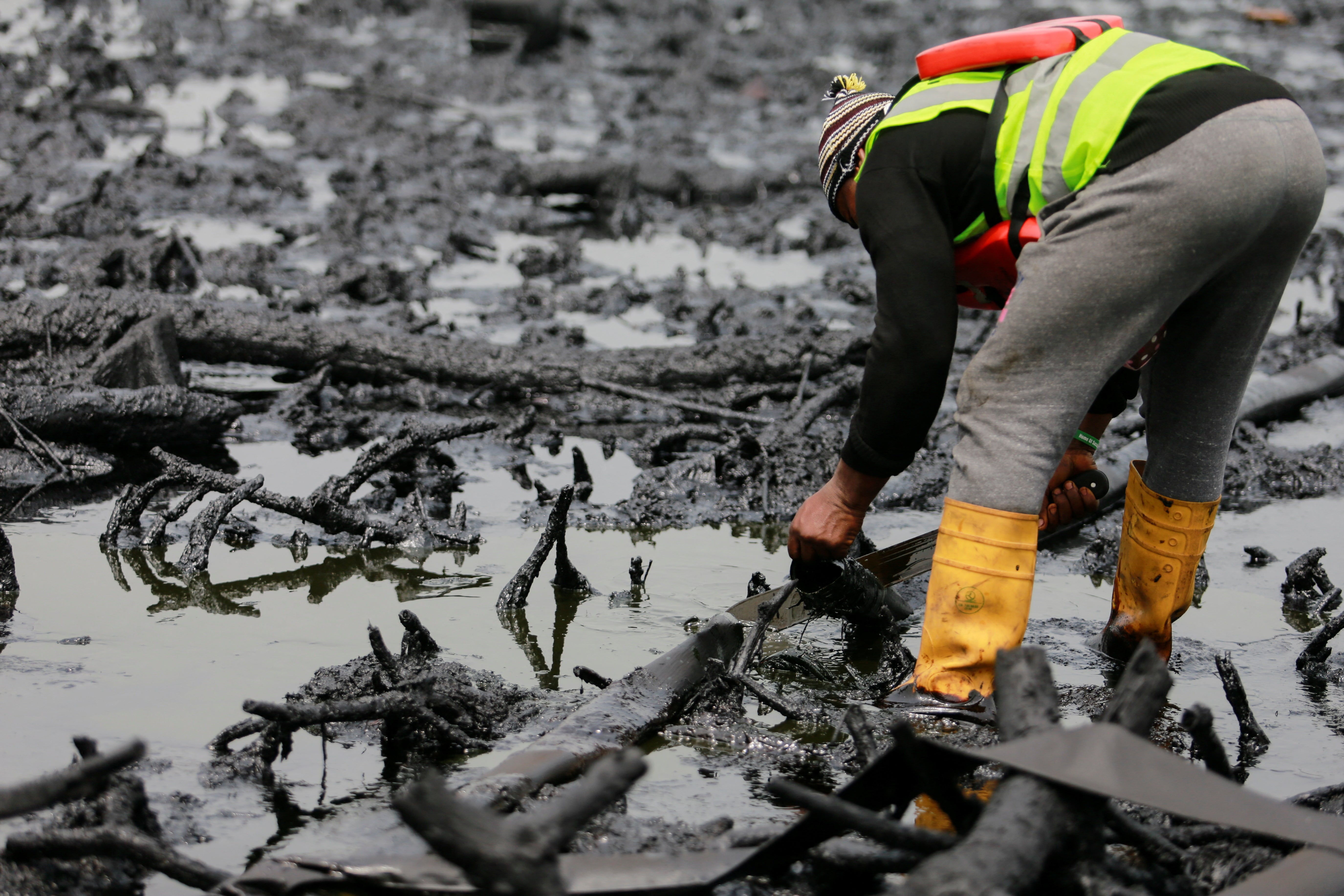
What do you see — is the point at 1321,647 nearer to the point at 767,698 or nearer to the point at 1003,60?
the point at 767,698

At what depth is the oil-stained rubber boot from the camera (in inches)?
117

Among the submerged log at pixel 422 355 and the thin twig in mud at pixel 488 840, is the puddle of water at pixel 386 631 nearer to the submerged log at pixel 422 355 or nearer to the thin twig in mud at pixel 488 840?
the thin twig in mud at pixel 488 840

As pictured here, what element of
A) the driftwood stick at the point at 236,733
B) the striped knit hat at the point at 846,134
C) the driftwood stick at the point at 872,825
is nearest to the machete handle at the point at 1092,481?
the striped knit hat at the point at 846,134

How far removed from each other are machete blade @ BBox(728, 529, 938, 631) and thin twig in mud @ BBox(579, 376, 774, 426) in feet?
5.01

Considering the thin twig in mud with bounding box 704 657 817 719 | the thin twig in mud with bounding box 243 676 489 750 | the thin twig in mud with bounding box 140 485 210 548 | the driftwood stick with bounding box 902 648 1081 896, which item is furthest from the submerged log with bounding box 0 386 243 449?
the driftwood stick with bounding box 902 648 1081 896

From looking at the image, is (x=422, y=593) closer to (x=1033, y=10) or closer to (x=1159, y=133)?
(x=1159, y=133)

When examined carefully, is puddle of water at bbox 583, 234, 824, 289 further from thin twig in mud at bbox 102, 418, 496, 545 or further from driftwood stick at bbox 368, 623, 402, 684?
driftwood stick at bbox 368, 623, 402, 684

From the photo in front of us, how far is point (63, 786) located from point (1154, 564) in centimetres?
285

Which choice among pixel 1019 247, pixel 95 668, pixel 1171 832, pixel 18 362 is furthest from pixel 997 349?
pixel 18 362

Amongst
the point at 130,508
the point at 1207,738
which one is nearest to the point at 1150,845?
the point at 1207,738

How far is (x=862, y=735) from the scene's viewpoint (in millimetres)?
2598

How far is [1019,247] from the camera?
122 inches

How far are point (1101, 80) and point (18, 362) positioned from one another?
4.87 m

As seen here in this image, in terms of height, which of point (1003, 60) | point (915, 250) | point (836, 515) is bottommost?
point (836, 515)
